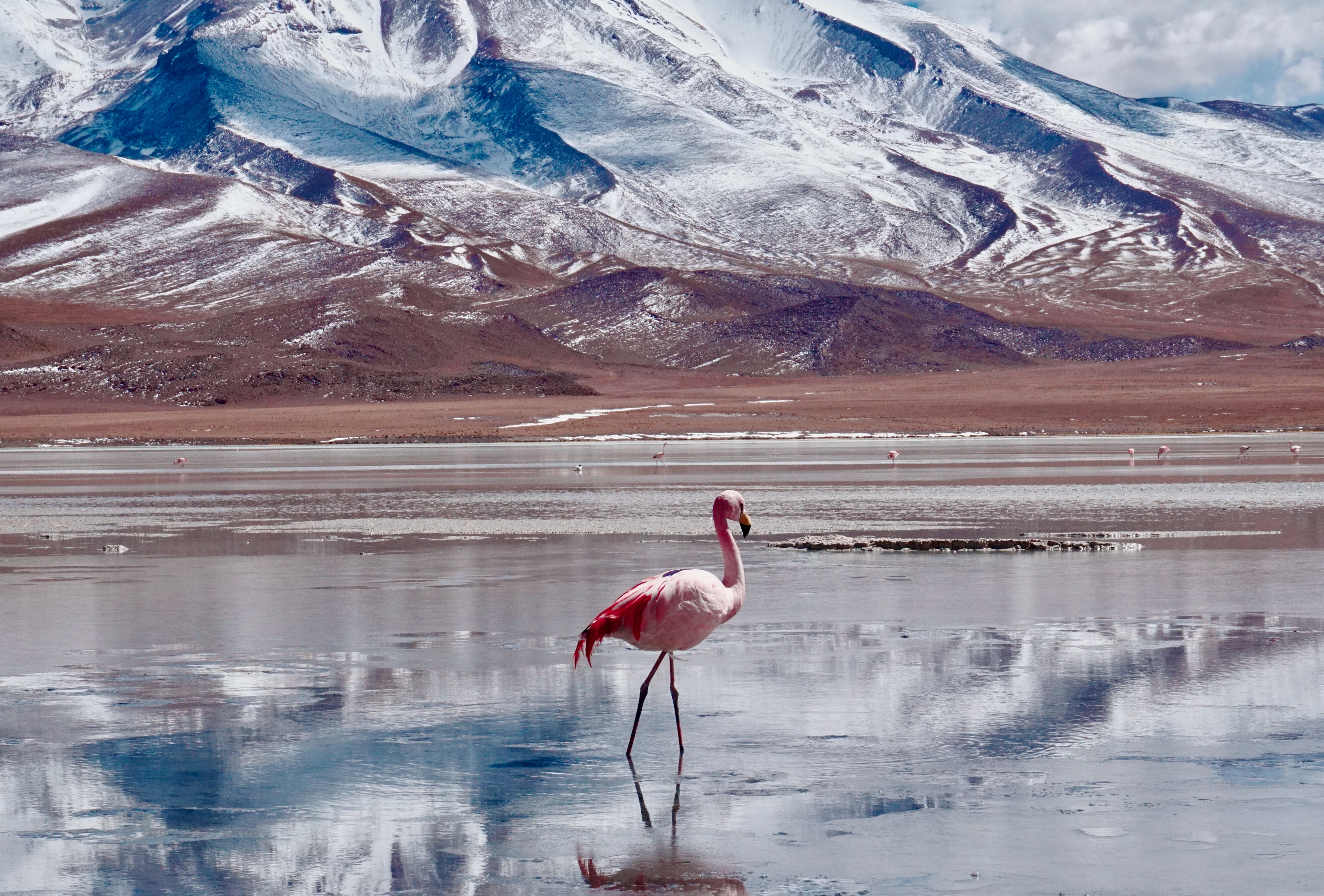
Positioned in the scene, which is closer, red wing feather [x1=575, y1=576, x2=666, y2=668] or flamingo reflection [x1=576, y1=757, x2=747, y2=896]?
flamingo reflection [x1=576, y1=757, x2=747, y2=896]

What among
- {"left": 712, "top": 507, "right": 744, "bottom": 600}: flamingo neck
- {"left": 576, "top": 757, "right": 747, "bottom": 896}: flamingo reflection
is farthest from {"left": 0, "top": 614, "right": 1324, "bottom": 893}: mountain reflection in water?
{"left": 712, "top": 507, "right": 744, "bottom": 600}: flamingo neck

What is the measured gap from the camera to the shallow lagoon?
23.5 ft

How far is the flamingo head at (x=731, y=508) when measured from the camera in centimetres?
930

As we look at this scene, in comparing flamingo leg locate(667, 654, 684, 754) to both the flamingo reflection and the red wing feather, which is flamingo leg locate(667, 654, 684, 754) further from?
the flamingo reflection

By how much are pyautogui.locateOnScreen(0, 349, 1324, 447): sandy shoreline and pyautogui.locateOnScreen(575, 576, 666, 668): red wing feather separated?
5446 cm

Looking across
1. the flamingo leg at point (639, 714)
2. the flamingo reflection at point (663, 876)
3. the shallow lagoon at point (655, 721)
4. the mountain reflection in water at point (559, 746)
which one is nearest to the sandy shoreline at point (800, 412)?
the shallow lagoon at point (655, 721)

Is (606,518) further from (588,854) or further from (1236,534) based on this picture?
(588,854)

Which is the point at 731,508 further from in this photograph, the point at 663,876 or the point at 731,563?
the point at 663,876

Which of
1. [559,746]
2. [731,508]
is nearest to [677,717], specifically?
[559,746]

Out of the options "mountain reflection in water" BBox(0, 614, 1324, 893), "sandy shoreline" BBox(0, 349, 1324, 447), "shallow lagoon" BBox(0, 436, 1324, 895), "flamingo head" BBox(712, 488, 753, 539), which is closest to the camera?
"shallow lagoon" BBox(0, 436, 1324, 895)

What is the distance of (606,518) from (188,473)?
21670 millimetres

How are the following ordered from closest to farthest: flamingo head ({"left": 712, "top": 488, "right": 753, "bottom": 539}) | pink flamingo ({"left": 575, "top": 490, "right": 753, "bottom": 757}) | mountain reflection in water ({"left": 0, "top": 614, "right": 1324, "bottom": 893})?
mountain reflection in water ({"left": 0, "top": 614, "right": 1324, "bottom": 893})
pink flamingo ({"left": 575, "top": 490, "right": 753, "bottom": 757})
flamingo head ({"left": 712, "top": 488, "right": 753, "bottom": 539})

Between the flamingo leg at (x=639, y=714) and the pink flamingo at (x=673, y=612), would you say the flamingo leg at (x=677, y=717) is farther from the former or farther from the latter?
the flamingo leg at (x=639, y=714)

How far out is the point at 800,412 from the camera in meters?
77.8
